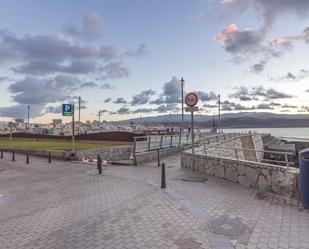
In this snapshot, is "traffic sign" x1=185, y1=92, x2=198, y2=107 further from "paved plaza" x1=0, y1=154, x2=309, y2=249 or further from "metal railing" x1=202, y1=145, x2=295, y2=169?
"paved plaza" x1=0, y1=154, x2=309, y2=249

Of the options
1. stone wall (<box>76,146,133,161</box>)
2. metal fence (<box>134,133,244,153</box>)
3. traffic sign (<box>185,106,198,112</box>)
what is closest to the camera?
traffic sign (<box>185,106,198,112</box>)

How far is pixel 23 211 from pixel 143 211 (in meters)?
3.41

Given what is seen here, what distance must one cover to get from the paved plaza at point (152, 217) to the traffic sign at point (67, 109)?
12.5 meters

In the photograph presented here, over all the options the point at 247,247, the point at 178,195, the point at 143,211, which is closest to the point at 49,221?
the point at 143,211

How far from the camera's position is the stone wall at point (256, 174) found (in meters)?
7.94

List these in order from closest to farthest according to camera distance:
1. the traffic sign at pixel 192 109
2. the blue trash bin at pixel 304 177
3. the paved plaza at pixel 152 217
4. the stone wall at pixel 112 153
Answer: the paved plaza at pixel 152 217 < the blue trash bin at pixel 304 177 < the traffic sign at pixel 192 109 < the stone wall at pixel 112 153

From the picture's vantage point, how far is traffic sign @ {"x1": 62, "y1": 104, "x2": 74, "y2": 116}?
23062 millimetres

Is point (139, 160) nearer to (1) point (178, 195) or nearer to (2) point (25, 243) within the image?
(1) point (178, 195)

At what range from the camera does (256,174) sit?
9.16 m

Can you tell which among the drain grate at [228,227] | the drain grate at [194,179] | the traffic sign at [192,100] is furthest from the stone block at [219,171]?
the drain grate at [228,227]

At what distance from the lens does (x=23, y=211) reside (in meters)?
8.05

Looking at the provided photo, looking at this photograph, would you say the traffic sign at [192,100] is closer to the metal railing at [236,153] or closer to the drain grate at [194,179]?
the metal railing at [236,153]

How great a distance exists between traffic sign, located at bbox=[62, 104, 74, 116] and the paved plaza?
40.9ft

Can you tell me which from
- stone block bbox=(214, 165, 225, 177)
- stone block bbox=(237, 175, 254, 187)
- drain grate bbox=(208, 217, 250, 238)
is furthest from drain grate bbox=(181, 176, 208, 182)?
drain grate bbox=(208, 217, 250, 238)
